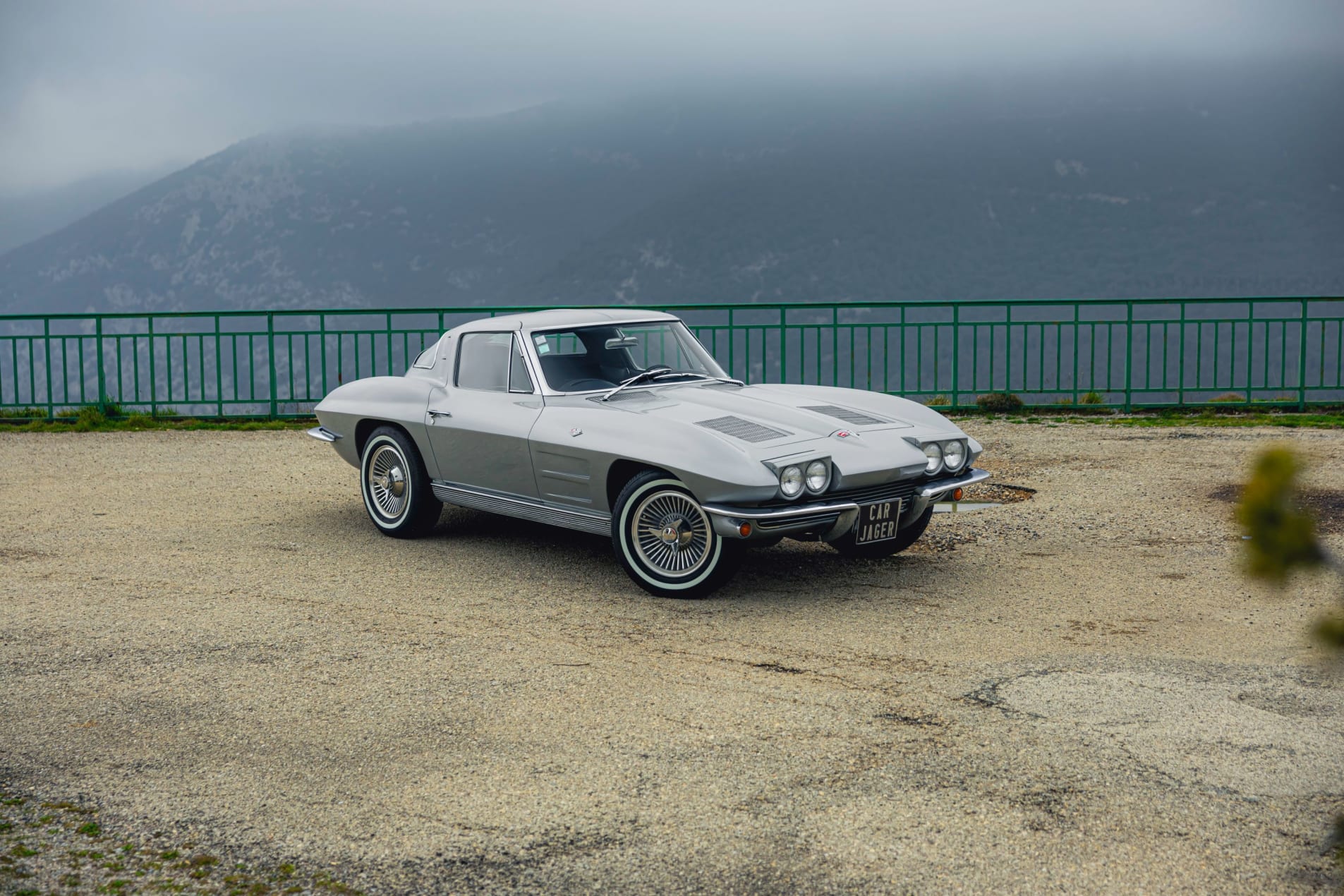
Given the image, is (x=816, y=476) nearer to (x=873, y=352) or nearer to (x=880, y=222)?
(x=873, y=352)

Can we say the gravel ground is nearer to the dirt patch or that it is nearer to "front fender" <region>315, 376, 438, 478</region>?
the dirt patch

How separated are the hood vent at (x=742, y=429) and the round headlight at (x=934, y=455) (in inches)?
34.9

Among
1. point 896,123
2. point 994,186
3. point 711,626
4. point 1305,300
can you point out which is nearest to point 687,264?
point 994,186

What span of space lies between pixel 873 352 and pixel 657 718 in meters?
96.5

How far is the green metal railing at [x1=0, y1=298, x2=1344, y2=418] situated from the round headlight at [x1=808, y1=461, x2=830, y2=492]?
5.20 meters

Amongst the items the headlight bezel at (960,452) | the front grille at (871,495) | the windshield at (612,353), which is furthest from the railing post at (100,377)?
the headlight bezel at (960,452)

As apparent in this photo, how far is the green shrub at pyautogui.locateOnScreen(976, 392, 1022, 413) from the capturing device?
15.8 meters

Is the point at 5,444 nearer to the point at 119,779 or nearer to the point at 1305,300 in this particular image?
the point at 119,779

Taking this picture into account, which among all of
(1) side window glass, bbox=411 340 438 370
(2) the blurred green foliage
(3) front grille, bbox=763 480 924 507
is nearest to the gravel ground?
(2) the blurred green foliage

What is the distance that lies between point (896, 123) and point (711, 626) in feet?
630

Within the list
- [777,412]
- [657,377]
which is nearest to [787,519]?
[777,412]

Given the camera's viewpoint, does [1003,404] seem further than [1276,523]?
Yes

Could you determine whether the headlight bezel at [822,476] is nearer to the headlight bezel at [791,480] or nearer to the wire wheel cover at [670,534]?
the headlight bezel at [791,480]

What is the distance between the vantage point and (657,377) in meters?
7.18
